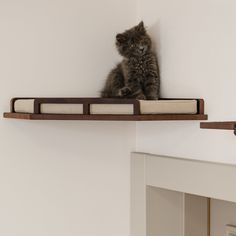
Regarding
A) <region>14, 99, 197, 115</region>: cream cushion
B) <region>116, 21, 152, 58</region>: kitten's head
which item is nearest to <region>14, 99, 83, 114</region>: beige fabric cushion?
<region>14, 99, 197, 115</region>: cream cushion

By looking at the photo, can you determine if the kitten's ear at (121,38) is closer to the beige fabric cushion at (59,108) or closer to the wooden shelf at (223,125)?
the beige fabric cushion at (59,108)

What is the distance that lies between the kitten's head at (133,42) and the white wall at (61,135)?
12 centimetres

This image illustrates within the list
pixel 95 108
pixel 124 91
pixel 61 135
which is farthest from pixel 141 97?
pixel 61 135

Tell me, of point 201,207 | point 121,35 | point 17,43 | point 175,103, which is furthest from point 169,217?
point 17,43

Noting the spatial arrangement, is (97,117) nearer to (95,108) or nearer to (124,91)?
(95,108)

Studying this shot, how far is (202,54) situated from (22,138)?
0.51m

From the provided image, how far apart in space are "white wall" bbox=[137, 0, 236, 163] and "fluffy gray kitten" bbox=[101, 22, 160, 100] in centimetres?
6

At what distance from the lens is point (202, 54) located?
1198 millimetres

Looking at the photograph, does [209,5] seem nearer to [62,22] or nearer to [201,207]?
[62,22]

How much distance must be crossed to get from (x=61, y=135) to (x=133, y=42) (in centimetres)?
32

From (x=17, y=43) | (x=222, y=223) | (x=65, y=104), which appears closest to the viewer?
(x=65, y=104)

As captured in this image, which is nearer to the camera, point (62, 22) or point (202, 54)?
point (202, 54)

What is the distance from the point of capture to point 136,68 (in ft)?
4.11

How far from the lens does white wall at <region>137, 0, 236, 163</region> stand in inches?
44.6
